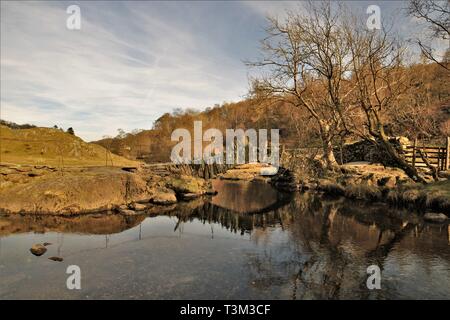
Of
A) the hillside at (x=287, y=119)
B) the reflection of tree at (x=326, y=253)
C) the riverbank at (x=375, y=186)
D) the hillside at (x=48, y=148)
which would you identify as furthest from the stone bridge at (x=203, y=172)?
the reflection of tree at (x=326, y=253)

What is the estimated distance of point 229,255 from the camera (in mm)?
9852

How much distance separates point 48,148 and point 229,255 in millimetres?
18637

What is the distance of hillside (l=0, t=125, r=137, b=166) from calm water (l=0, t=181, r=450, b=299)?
835 centimetres

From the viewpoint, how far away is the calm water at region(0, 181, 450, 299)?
7.34m

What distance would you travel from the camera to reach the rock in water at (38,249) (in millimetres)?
9805

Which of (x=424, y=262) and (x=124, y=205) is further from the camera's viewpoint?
(x=124, y=205)

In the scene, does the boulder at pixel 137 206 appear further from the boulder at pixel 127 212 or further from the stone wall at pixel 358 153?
the stone wall at pixel 358 153

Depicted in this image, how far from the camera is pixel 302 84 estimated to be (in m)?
28.7

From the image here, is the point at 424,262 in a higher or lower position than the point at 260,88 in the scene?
lower
